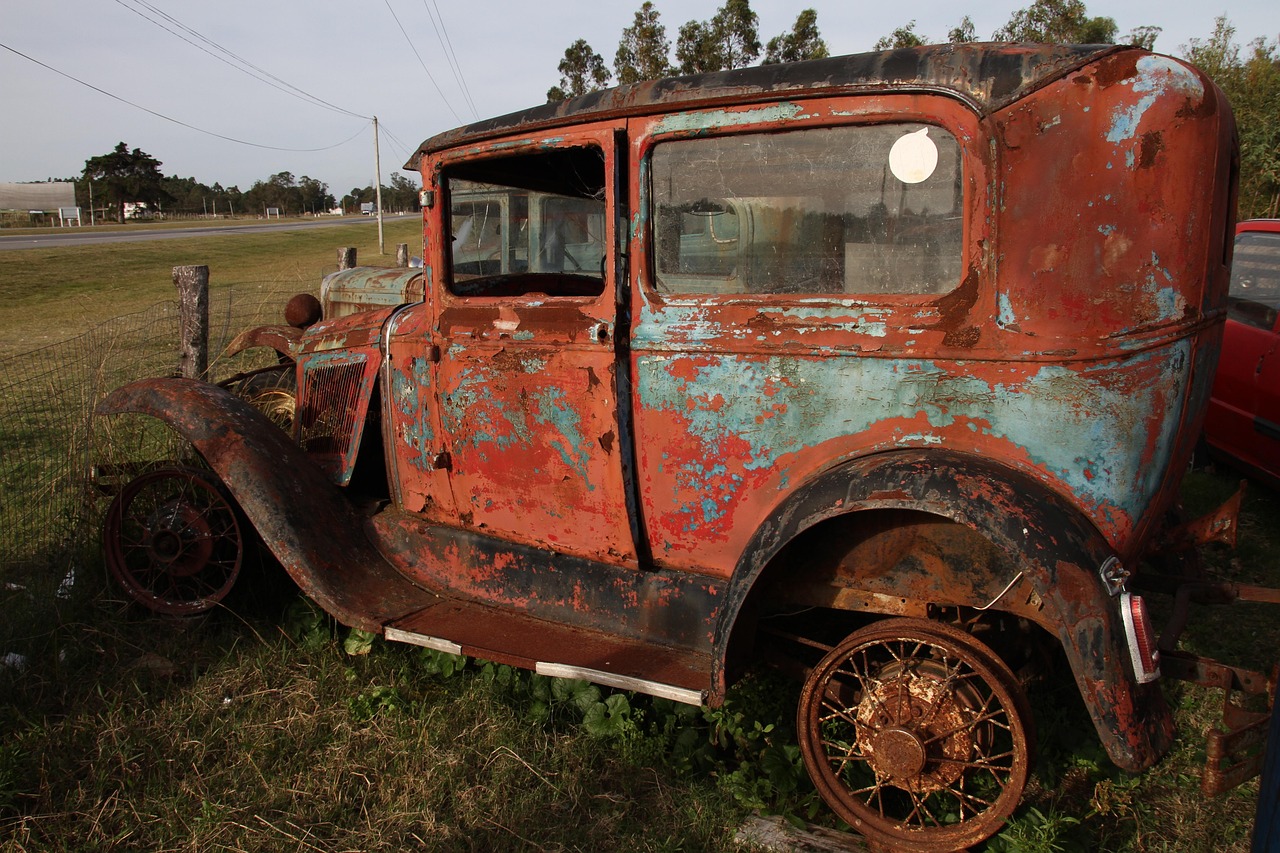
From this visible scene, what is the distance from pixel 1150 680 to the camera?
6.79 ft

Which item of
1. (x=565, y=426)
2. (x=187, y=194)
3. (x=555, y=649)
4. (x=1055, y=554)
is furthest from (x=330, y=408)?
(x=187, y=194)

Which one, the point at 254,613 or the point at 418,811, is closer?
the point at 418,811

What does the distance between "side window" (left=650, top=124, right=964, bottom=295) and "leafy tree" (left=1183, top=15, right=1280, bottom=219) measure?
39.9 feet

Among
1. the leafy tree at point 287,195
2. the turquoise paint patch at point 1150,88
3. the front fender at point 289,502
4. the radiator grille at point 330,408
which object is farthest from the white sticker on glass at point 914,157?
the leafy tree at point 287,195

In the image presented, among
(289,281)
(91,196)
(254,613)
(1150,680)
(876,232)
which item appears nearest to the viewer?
(1150,680)

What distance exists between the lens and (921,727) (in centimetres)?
236

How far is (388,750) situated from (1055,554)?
2236 millimetres

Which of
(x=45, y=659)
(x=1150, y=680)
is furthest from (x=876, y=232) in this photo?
(x=45, y=659)

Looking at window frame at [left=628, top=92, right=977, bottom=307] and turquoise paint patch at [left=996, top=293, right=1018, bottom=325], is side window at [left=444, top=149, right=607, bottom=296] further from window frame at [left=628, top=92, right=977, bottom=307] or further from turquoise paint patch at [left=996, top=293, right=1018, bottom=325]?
turquoise paint patch at [left=996, top=293, right=1018, bottom=325]

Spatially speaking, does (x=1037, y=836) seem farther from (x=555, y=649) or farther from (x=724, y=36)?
(x=724, y=36)

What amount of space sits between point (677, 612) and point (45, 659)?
8.51 ft

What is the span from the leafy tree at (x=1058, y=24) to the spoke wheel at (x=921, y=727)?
62.4 feet

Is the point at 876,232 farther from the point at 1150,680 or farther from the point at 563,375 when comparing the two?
the point at 1150,680

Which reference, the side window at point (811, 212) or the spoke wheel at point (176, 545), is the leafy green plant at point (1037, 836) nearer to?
the side window at point (811, 212)
